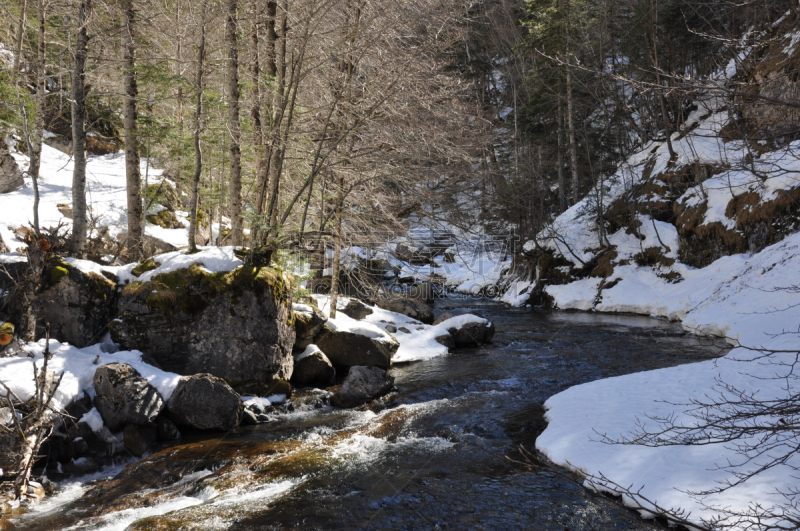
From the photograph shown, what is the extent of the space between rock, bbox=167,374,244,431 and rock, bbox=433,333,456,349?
784 centimetres

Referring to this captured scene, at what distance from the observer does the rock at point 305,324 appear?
35.9 ft

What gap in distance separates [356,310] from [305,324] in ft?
16.2

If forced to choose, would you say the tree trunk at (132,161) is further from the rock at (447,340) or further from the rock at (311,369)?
the rock at (447,340)

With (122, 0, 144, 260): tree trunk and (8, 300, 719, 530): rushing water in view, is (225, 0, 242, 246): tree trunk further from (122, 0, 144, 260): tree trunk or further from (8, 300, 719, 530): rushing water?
(8, 300, 719, 530): rushing water

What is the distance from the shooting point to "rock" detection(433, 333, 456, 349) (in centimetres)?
1451

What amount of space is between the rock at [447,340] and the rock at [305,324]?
14.6ft

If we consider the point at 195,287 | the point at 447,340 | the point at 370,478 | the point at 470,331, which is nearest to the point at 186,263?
the point at 195,287

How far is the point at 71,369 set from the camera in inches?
288

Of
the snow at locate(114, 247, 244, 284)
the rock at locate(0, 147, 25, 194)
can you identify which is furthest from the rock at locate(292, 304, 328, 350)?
the rock at locate(0, 147, 25, 194)

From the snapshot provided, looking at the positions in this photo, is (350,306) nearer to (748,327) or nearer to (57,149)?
(748,327)

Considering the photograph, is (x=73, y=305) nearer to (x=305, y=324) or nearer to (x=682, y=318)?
(x=305, y=324)

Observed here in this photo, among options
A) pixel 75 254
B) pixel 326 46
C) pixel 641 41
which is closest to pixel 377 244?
pixel 326 46

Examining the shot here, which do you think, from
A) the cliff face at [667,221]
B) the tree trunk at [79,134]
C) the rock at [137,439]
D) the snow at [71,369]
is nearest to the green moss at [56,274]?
the tree trunk at [79,134]

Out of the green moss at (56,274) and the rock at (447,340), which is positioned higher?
the green moss at (56,274)
